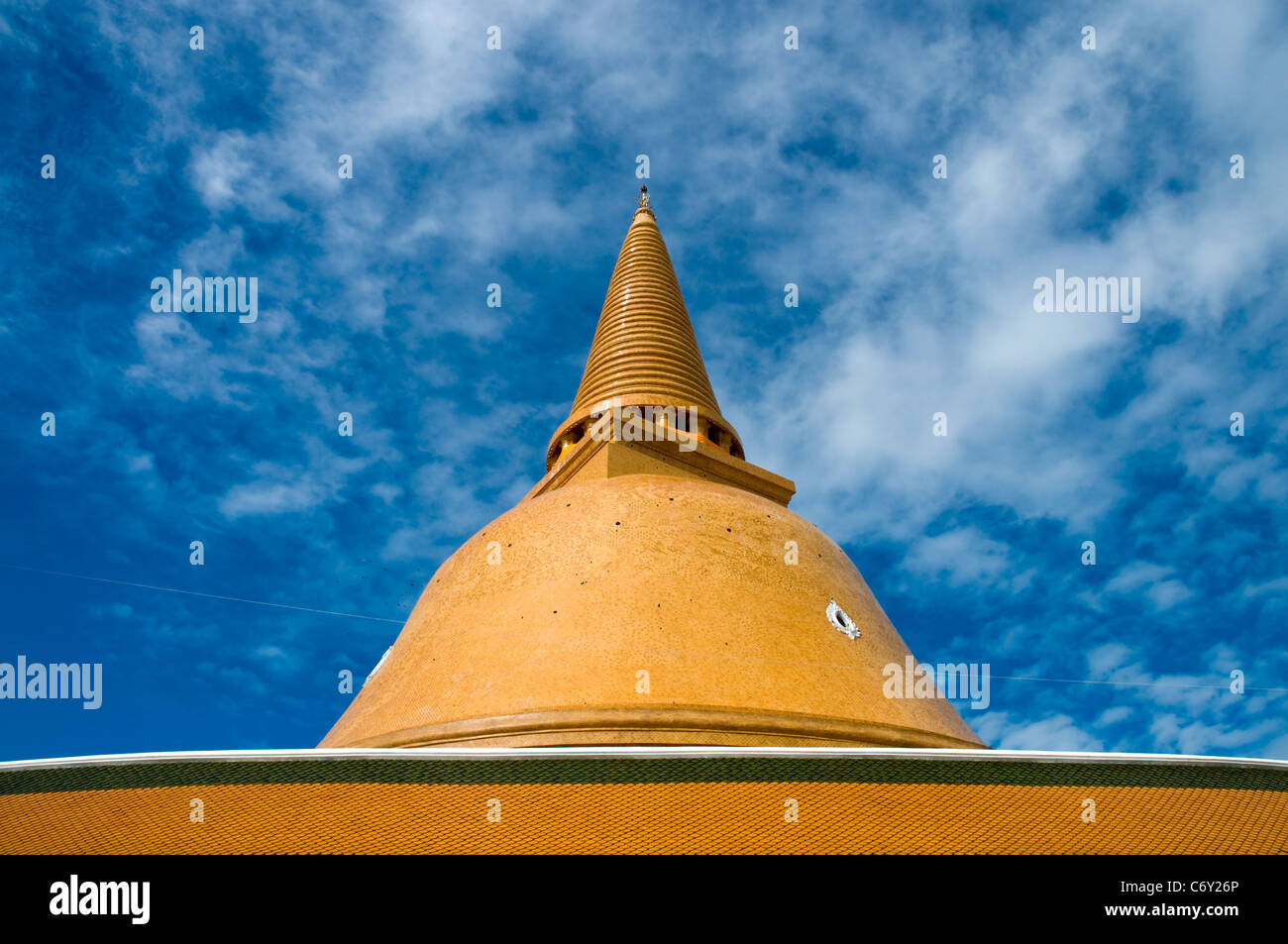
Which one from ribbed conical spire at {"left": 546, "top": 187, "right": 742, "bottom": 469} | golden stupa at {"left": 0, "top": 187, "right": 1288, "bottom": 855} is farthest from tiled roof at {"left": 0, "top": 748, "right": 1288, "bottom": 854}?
ribbed conical spire at {"left": 546, "top": 187, "right": 742, "bottom": 469}

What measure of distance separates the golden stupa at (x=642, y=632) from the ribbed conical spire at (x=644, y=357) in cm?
137

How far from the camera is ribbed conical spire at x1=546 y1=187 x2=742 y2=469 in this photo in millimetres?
14977

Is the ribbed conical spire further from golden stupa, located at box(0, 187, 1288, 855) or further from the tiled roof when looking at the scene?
the tiled roof

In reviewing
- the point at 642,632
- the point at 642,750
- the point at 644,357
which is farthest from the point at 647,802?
the point at 644,357

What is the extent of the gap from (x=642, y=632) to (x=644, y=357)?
701 centimetres

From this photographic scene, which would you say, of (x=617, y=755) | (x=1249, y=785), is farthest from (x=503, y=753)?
(x=1249, y=785)

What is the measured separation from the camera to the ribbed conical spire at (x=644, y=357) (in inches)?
590

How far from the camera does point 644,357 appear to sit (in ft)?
50.9

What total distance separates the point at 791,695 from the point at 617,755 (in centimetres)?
247

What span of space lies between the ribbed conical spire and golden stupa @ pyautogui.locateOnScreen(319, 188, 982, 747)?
1.37 meters

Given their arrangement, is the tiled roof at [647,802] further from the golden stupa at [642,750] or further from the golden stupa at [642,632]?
the golden stupa at [642,632]

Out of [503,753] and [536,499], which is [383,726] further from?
[536,499]

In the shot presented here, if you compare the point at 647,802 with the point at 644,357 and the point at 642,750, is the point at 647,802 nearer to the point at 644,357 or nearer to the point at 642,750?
the point at 642,750

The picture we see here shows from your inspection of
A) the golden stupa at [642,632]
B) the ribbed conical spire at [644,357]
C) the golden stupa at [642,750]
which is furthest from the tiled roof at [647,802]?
the ribbed conical spire at [644,357]
